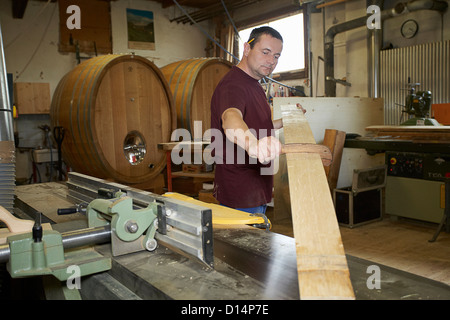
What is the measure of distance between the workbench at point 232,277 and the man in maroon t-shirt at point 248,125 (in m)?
0.52

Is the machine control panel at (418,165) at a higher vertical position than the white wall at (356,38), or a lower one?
lower

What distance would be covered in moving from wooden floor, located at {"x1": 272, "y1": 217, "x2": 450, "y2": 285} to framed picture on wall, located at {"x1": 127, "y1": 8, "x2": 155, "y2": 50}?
181 inches

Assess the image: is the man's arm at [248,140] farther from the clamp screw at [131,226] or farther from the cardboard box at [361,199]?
the cardboard box at [361,199]

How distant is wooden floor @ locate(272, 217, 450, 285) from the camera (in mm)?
2620

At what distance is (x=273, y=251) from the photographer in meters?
1.07

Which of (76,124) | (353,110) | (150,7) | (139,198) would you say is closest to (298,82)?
(353,110)

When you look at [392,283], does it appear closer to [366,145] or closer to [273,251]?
[273,251]

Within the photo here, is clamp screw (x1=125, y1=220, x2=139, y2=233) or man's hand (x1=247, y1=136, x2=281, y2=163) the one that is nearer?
clamp screw (x1=125, y1=220, x2=139, y2=233)

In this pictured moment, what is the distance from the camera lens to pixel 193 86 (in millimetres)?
4289

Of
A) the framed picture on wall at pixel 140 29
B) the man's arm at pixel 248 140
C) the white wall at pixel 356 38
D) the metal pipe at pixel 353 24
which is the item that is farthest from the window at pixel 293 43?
the man's arm at pixel 248 140

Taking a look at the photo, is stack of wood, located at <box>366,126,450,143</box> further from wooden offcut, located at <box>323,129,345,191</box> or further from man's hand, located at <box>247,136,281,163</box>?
man's hand, located at <box>247,136,281,163</box>

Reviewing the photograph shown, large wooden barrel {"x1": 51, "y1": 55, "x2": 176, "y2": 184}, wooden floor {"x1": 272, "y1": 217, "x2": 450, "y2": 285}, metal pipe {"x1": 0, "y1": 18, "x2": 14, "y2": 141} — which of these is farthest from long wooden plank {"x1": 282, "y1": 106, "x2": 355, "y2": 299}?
large wooden barrel {"x1": 51, "y1": 55, "x2": 176, "y2": 184}

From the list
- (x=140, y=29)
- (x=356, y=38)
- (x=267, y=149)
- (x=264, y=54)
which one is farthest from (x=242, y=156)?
(x=140, y=29)

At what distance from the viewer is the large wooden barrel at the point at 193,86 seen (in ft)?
14.1
